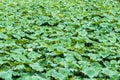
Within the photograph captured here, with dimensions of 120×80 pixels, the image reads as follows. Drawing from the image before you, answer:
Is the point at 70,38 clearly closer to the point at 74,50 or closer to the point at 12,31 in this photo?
the point at 74,50

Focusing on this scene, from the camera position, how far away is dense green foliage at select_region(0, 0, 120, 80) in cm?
317

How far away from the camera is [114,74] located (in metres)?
3.16

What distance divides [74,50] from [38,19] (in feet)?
5.95

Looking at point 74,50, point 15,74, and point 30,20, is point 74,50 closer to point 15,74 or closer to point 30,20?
point 15,74

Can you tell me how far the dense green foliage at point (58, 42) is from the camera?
317 cm

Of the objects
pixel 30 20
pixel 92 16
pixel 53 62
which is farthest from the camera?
pixel 92 16

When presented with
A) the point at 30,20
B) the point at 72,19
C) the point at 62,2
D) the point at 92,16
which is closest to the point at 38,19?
the point at 30,20

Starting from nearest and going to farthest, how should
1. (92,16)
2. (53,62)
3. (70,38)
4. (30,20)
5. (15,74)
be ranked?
1. (15,74)
2. (53,62)
3. (70,38)
4. (30,20)
5. (92,16)

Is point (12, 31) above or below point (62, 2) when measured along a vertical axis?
below

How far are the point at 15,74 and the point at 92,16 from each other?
10.1ft

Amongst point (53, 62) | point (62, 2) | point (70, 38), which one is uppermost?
point (62, 2)

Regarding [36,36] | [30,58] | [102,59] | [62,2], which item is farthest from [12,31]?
[62,2]

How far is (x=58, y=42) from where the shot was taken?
4.09 metres

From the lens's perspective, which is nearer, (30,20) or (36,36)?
(36,36)
